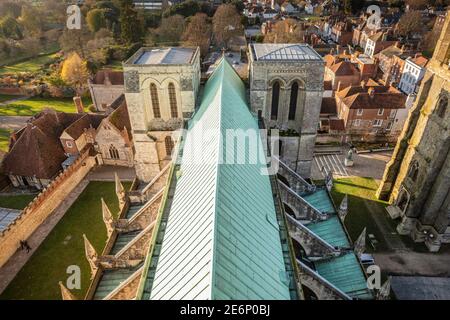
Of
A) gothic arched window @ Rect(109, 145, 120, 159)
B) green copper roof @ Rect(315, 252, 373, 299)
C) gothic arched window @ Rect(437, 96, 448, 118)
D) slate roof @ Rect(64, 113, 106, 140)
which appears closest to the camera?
green copper roof @ Rect(315, 252, 373, 299)

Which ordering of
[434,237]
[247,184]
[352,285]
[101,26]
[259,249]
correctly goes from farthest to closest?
[101,26] → [434,237] → [352,285] → [247,184] → [259,249]

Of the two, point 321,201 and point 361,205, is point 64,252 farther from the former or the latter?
point 361,205

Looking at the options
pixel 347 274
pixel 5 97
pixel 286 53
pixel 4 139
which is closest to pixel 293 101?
pixel 286 53

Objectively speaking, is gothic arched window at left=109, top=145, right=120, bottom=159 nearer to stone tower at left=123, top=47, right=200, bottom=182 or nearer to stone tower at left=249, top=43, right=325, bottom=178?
stone tower at left=123, top=47, right=200, bottom=182

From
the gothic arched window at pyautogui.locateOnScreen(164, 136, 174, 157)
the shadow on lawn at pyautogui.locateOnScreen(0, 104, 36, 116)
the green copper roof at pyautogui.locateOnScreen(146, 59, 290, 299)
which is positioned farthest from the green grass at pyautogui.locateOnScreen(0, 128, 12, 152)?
the green copper roof at pyautogui.locateOnScreen(146, 59, 290, 299)

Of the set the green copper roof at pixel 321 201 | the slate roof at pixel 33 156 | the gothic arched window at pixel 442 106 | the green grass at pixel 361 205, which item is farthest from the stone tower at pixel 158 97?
the gothic arched window at pixel 442 106

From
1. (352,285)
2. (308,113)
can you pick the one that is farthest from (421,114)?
(352,285)

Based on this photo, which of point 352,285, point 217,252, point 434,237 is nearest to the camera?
point 217,252
